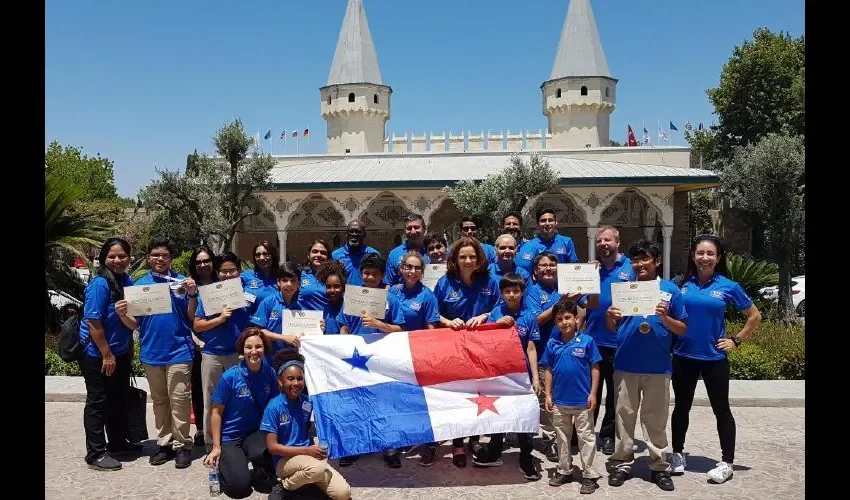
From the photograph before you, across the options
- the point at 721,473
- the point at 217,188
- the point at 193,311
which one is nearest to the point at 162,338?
the point at 193,311

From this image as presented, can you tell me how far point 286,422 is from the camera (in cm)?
462

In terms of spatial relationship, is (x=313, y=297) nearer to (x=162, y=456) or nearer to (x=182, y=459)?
(x=182, y=459)

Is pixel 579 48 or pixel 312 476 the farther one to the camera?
pixel 579 48

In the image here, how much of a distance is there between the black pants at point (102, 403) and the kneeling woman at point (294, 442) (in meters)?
1.82

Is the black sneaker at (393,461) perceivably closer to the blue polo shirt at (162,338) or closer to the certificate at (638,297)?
the blue polo shirt at (162,338)

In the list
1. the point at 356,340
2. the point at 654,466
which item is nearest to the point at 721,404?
the point at 654,466

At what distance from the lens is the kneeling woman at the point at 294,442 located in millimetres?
4477

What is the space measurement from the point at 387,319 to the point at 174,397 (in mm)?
2096

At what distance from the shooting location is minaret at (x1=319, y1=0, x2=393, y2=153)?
3341 cm

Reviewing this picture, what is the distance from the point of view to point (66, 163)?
4247 centimetres

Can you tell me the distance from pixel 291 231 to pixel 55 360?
677 inches

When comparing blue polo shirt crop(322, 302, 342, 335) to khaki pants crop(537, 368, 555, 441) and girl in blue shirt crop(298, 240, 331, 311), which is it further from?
khaki pants crop(537, 368, 555, 441)

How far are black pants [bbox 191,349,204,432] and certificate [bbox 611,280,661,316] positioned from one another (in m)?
3.96

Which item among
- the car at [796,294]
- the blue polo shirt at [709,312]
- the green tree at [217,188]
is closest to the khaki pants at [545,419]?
the blue polo shirt at [709,312]
